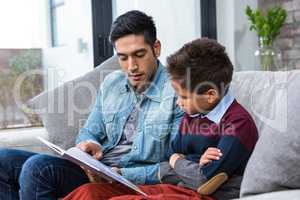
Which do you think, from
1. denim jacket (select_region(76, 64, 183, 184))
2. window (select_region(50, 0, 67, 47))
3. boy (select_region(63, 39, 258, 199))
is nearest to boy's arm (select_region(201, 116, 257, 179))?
boy (select_region(63, 39, 258, 199))

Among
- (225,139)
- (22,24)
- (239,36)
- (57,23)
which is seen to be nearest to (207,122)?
(225,139)

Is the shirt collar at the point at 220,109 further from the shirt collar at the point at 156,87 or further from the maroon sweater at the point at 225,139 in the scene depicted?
the shirt collar at the point at 156,87

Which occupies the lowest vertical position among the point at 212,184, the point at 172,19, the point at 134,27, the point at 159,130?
the point at 212,184

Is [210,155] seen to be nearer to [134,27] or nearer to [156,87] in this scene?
[156,87]

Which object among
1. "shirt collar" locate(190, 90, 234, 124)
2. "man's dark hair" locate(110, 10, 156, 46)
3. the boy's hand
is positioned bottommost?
the boy's hand

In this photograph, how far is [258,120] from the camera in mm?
1435

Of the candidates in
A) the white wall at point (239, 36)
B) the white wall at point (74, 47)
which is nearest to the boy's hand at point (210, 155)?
the white wall at point (74, 47)

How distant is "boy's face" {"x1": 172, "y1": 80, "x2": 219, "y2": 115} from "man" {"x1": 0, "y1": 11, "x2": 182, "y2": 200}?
19 centimetres

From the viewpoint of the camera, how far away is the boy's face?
4.20ft

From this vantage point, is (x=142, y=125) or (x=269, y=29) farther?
(x=269, y=29)

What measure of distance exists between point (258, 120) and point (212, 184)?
36cm

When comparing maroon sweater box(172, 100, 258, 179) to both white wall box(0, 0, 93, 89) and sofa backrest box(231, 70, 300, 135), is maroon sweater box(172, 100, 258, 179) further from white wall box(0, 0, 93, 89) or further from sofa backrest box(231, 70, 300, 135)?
white wall box(0, 0, 93, 89)

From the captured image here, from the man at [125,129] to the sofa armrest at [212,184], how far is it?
9.6 inches

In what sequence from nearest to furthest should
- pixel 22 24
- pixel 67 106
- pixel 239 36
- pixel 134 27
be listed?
pixel 134 27 → pixel 67 106 → pixel 22 24 → pixel 239 36
